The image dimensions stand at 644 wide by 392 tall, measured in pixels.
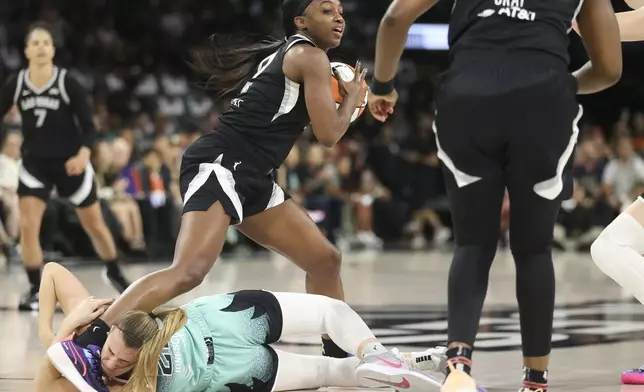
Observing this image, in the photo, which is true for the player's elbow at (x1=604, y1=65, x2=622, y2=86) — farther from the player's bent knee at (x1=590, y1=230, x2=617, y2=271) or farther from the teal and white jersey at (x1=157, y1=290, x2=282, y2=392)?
the teal and white jersey at (x1=157, y1=290, x2=282, y2=392)

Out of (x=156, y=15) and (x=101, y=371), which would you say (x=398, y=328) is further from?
(x=156, y=15)

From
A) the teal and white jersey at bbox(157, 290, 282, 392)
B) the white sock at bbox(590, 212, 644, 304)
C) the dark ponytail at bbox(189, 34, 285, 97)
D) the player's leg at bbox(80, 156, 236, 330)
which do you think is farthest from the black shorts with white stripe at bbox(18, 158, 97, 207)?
the white sock at bbox(590, 212, 644, 304)

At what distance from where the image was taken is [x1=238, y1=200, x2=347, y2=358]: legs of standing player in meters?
4.80

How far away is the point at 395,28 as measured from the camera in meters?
3.81

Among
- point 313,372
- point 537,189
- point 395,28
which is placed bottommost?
point 313,372

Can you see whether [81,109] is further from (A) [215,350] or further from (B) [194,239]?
(A) [215,350]

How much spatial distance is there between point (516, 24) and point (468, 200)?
0.59 meters

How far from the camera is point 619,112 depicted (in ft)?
64.4

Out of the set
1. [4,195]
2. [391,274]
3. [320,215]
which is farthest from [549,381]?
[320,215]

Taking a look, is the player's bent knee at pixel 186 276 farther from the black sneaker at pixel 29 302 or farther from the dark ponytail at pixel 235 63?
the black sneaker at pixel 29 302

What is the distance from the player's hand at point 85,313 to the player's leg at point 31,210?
3.57m

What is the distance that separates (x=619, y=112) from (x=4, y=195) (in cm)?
1152

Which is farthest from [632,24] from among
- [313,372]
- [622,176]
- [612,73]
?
[622,176]

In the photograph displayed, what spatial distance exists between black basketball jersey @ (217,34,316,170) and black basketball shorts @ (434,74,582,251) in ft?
3.42
